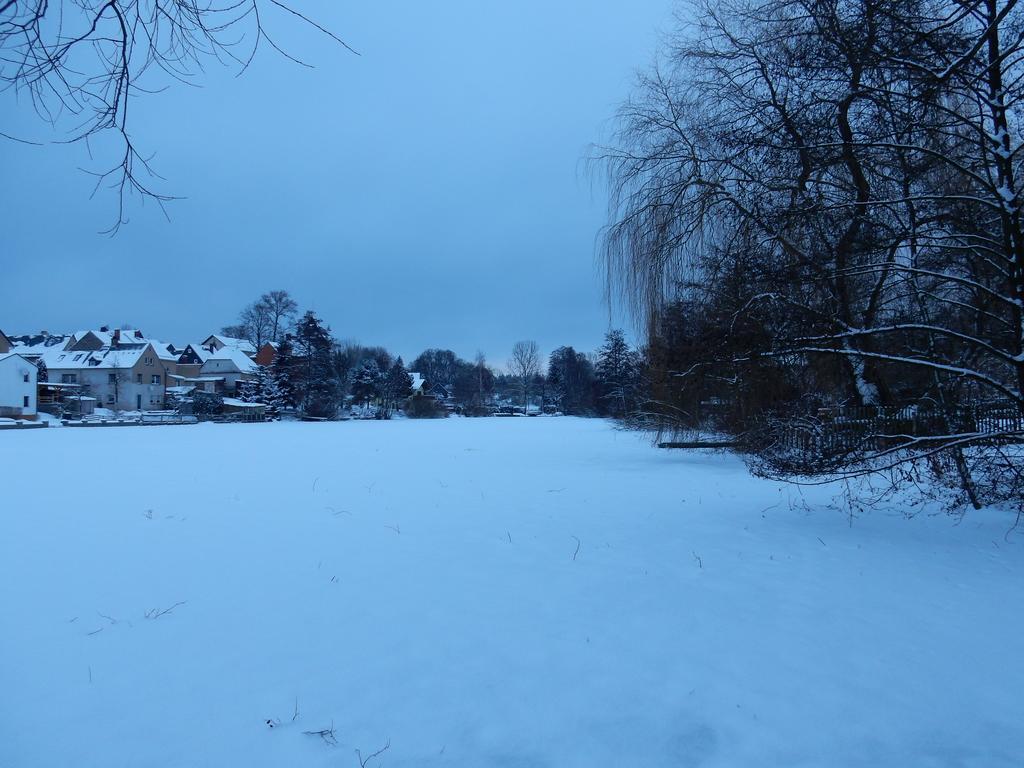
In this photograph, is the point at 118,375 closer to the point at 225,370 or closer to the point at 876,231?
the point at 225,370

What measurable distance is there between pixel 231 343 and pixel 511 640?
67184mm

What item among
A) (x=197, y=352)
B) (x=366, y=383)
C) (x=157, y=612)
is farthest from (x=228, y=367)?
(x=157, y=612)

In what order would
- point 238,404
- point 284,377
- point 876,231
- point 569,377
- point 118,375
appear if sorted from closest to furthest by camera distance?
point 876,231, point 238,404, point 284,377, point 118,375, point 569,377

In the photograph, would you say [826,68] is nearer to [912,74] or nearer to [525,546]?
[912,74]

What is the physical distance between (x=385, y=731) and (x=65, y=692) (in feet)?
5.28

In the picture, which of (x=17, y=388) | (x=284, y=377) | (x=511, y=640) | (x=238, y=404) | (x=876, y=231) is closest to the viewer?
(x=511, y=640)

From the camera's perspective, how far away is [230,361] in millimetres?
56500

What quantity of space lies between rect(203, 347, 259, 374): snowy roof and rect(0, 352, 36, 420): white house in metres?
19.0

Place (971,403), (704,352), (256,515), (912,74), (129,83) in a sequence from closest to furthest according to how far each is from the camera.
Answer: (129,83)
(912,74)
(971,403)
(256,515)
(704,352)

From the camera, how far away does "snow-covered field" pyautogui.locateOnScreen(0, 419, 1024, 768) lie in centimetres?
225

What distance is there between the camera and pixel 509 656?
2.99m

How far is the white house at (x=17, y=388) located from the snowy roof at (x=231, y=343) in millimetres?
24147

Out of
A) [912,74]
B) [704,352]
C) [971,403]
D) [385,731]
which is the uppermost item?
[912,74]

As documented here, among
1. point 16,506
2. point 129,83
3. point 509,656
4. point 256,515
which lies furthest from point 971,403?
point 16,506
